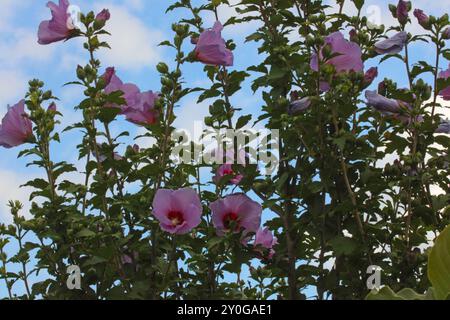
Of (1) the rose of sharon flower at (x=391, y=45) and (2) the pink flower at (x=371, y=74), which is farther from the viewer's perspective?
(1) the rose of sharon flower at (x=391, y=45)

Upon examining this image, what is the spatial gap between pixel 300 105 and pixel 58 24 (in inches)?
49.0

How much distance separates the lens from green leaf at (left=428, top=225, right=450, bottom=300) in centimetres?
117

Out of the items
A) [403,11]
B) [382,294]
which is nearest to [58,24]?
[403,11]

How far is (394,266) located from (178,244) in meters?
0.98

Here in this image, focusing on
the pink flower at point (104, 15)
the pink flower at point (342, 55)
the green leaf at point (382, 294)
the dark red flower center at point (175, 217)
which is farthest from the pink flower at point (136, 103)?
the green leaf at point (382, 294)

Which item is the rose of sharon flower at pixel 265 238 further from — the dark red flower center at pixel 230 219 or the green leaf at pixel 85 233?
the green leaf at pixel 85 233

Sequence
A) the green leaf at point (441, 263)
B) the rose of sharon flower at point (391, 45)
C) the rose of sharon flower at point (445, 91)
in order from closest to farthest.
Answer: the green leaf at point (441, 263), the rose of sharon flower at point (391, 45), the rose of sharon flower at point (445, 91)

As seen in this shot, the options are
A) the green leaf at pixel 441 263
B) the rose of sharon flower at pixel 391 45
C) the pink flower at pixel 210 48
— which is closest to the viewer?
the green leaf at pixel 441 263

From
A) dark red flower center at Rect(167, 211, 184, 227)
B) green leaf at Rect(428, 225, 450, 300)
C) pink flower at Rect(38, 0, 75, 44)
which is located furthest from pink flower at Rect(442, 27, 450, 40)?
green leaf at Rect(428, 225, 450, 300)

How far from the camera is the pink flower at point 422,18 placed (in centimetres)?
365

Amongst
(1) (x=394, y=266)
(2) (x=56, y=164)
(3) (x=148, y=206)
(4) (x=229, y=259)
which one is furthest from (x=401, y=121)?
(2) (x=56, y=164)

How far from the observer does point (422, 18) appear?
3.66 meters

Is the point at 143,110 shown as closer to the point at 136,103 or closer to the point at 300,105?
the point at 136,103

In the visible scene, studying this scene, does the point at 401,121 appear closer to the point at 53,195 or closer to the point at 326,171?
the point at 326,171
